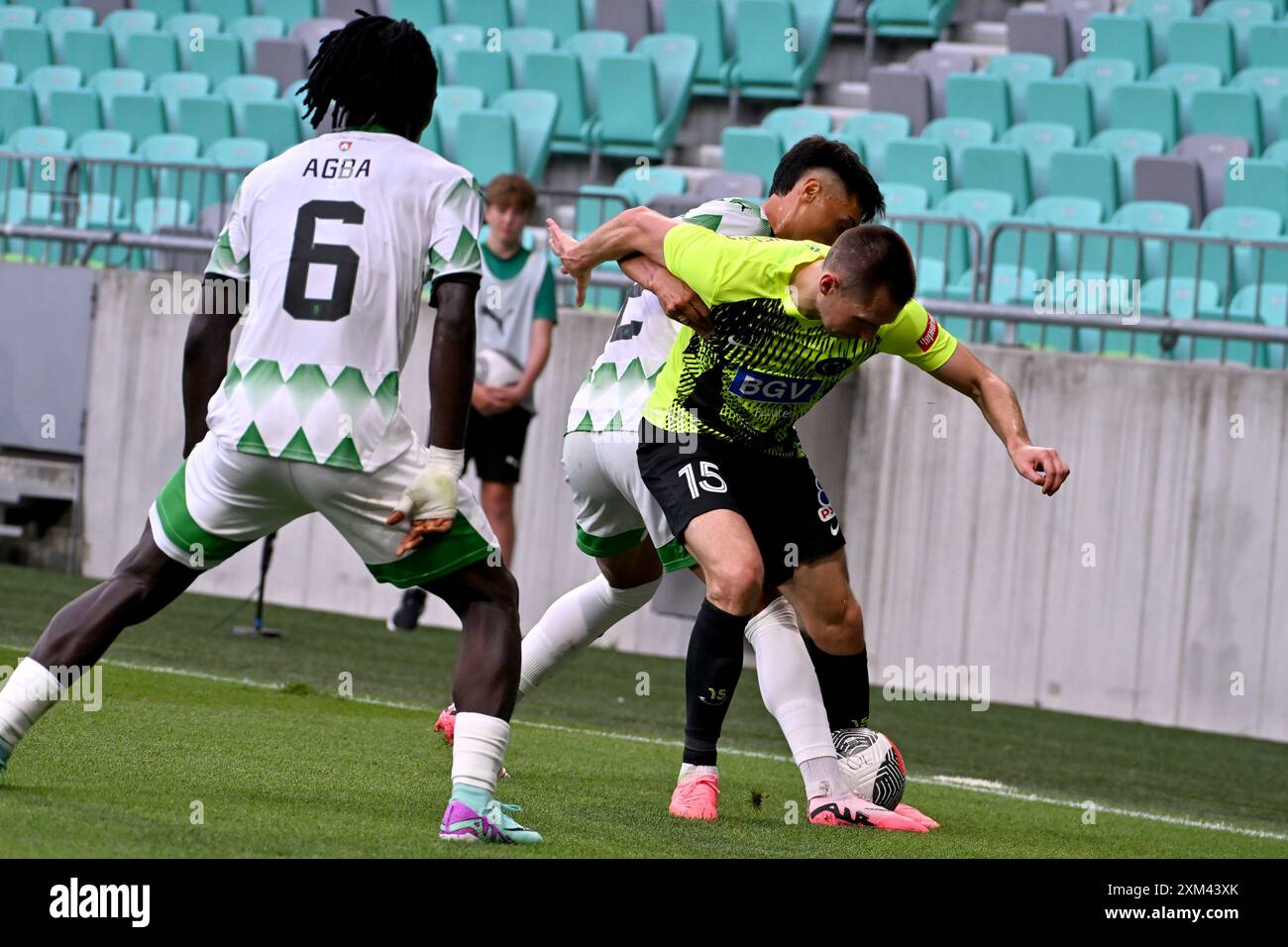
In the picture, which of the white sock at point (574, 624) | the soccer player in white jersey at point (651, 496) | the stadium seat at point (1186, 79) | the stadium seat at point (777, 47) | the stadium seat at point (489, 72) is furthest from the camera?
the stadium seat at point (489, 72)

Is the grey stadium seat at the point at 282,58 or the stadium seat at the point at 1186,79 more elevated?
the grey stadium seat at the point at 282,58

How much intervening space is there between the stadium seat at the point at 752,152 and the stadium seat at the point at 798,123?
0.33 m

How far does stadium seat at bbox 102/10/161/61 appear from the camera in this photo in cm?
1962

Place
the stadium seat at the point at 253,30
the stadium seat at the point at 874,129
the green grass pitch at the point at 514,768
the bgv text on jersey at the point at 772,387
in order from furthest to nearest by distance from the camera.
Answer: the stadium seat at the point at 253,30 < the stadium seat at the point at 874,129 < the bgv text on jersey at the point at 772,387 < the green grass pitch at the point at 514,768

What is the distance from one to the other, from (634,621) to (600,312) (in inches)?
78.8

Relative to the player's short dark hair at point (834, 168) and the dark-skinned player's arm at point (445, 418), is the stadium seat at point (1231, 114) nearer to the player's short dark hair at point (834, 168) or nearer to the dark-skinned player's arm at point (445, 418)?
the player's short dark hair at point (834, 168)

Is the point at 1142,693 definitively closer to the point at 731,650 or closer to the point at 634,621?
the point at 634,621

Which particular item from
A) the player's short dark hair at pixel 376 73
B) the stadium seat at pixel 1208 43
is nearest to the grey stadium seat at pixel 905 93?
the stadium seat at pixel 1208 43

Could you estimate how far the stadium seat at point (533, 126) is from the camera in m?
16.2

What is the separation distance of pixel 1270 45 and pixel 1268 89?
64cm

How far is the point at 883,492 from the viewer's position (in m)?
11.5

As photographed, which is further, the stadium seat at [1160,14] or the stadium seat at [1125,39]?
the stadium seat at [1160,14]

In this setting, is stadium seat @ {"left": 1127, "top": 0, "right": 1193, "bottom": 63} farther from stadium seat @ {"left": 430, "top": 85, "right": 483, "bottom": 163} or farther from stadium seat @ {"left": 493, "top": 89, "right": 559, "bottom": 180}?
stadium seat @ {"left": 430, "top": 85, "right": 483, "bottom": 163}

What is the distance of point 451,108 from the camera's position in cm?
1675
